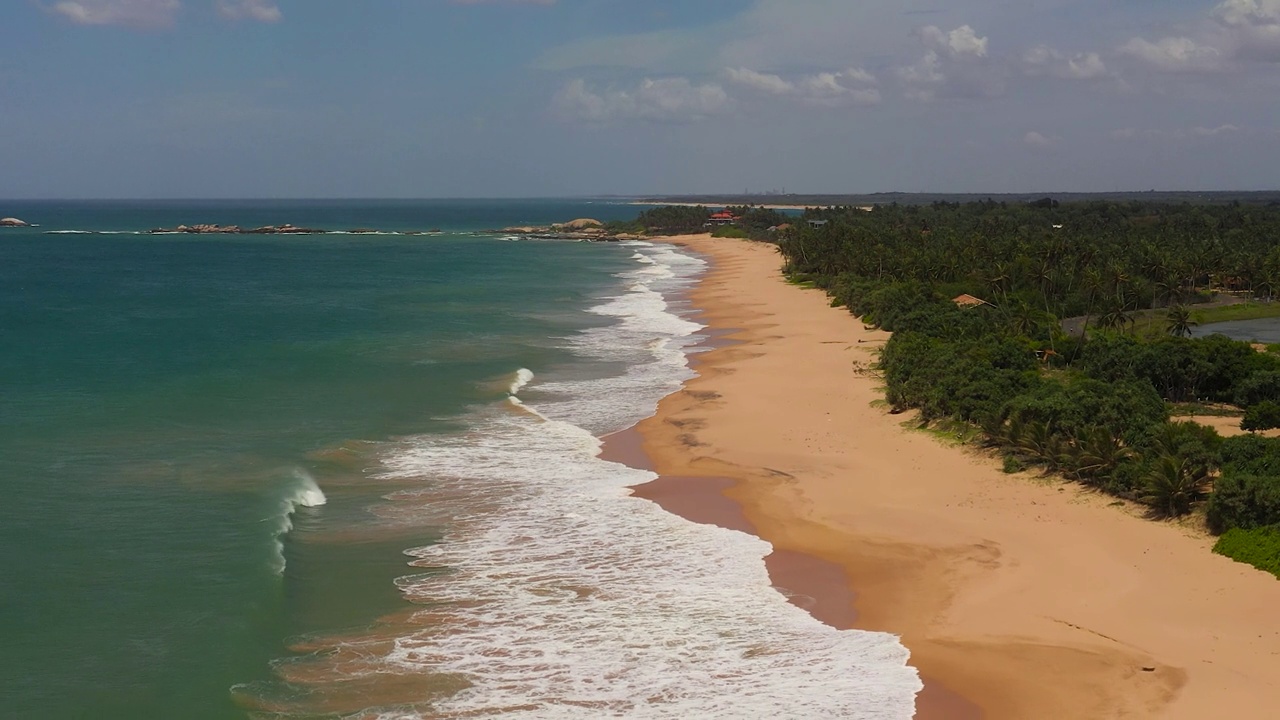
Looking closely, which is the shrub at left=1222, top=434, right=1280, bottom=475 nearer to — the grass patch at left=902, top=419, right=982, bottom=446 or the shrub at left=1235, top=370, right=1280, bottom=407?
the grass patch at left=902, top=419, right=982, bottom=446

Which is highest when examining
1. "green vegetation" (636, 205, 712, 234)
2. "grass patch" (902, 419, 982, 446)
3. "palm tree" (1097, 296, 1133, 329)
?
"green vegetation" (636, 205, 712, 234)

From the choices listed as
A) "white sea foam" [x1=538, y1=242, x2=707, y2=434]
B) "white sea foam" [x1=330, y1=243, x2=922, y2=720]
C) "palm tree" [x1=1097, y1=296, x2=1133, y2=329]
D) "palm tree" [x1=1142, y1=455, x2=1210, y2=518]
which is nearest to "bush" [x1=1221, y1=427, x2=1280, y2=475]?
"palm tree" [x1=1142, y1=455, x2=1210, y2=518]

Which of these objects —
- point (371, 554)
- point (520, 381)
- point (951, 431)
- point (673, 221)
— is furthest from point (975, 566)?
point (673, 221)

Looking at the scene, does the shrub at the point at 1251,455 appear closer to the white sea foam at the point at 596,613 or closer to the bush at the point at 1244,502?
the bush at the point at 1244,502

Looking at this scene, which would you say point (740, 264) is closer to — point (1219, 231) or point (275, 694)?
point (1219, 231)

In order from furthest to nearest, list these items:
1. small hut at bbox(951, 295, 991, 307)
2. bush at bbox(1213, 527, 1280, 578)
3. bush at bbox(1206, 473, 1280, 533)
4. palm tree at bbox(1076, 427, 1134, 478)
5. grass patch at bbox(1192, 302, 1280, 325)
→ grass patch at bbox(1192, 302, 1280, 325) → small hut at bbox(951, 295, 991, 307) → palm tree at bbox(1076, 427, 1134, 478) → bush at bbox(1206, 473, 1280, 533) → bush at bbox(1213, 527, 1280, 578)

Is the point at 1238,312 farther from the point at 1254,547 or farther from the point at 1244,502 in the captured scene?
the point at 1254,547

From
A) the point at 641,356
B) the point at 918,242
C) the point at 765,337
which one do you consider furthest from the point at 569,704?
the point at 918,242
